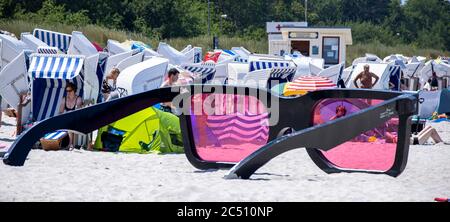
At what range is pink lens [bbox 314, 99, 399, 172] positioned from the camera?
21.9ft

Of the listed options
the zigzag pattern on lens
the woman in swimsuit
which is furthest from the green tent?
the zigzag pattern on lens

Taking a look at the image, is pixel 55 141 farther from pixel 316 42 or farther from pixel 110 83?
pixel 316 42

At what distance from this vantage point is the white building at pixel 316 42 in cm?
4378

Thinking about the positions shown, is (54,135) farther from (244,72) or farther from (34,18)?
(34,18)

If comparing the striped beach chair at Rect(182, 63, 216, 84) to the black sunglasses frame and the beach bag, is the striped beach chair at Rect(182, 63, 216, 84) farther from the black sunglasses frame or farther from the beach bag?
the black sunglasses frame

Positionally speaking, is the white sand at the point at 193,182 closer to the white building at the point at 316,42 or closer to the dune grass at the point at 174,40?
the dune grass at the point at 174,40

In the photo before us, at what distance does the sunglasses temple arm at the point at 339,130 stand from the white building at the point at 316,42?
120ft

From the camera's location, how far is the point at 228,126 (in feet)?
24.1

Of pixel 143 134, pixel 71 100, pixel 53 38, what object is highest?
pixel 71 100

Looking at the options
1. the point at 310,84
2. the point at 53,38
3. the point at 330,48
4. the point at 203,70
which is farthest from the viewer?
the point at 330,48

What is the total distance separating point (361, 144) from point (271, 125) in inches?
28.0

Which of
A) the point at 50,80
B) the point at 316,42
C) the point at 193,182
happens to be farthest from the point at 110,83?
the point at 316,42

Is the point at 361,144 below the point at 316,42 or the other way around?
the other way around
